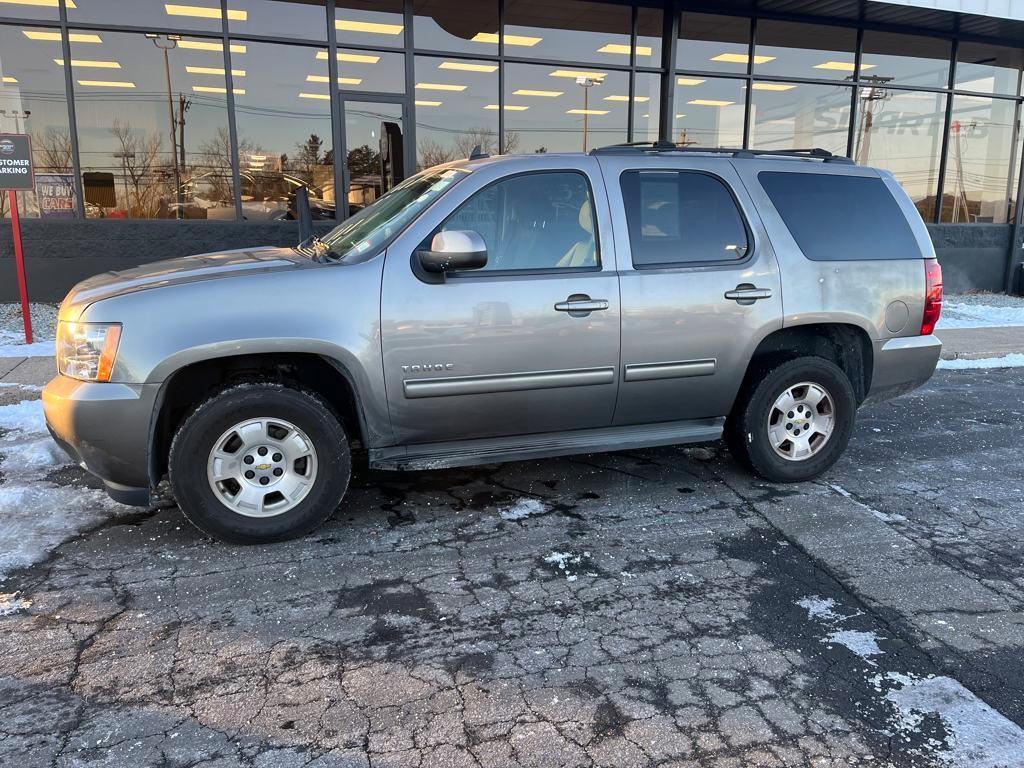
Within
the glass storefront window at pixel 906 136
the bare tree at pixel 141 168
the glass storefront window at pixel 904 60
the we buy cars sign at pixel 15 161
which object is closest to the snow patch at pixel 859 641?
the we buy cars sign at pixel 15 161

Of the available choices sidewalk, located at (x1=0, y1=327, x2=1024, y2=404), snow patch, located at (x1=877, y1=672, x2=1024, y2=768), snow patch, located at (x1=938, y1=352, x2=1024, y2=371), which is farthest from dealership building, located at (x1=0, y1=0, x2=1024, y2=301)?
snow patch, located at (x1=877, y1=672, x2=1024, y2=768)

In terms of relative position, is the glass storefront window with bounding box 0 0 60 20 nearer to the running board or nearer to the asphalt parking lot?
the asphalt parking lot

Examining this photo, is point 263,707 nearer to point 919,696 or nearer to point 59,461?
point 919,696

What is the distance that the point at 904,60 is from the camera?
44.5 ft

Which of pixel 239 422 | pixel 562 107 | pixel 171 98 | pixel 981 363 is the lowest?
pixel 981 363

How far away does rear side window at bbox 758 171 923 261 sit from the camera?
4660mm

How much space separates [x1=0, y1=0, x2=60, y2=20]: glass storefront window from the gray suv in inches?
306

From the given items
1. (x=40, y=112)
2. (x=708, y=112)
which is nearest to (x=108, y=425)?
(x=40, y=112)

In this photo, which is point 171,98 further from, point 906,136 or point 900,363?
point 906,136

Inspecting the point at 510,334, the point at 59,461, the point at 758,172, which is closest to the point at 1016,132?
the point at 758,172

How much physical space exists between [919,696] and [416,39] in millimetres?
10763

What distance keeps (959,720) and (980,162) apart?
15.0m

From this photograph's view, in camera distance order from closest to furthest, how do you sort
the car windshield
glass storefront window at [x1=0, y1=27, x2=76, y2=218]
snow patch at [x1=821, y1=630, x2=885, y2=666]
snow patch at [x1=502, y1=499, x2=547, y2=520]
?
snow patch at [x1=821, y1=630, x2=885, y2=666] < the car windshield < snow patch at [x1=502, y1=499, x2=547, y2=520] < glass storefront window at [x1=0, y1=27, x2=76, y2=218]

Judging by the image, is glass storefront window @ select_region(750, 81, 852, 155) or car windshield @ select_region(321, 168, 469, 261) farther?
glass storefront window @ select_region(750, 81, 852, 155)
